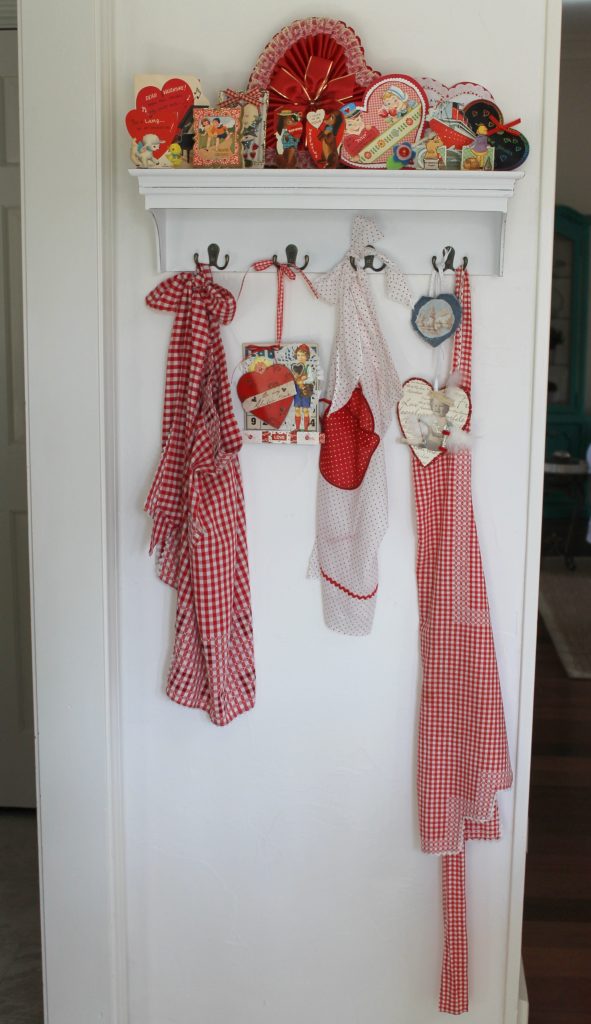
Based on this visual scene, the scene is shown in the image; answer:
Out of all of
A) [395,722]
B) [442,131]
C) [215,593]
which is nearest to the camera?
[442,131]

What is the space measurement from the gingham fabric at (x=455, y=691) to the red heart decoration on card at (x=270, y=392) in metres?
0.24

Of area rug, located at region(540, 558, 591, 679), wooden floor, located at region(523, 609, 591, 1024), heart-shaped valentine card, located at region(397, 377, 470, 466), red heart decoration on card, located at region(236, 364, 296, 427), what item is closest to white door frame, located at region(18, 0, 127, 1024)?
red heart decoration on card, located at region(236, 364, 296, 427)

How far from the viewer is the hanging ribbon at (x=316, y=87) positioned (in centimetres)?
165

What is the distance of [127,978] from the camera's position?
194 cm

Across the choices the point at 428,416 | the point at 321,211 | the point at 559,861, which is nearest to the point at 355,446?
the point at 428,416

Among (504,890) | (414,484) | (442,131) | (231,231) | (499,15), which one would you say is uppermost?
(499,15)

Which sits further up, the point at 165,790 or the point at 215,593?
the point at 215,593

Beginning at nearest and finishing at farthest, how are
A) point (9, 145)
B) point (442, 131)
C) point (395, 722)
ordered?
point (442, 131)
point (395, 722)
point (9, 145)

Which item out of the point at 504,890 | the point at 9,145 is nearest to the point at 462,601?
the point at 504,890

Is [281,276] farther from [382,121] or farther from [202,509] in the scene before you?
[202,509]

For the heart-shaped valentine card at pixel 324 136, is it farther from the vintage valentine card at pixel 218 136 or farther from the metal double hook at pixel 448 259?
the metal double hook at pixel 448 259

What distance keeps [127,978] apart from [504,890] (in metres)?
0.72

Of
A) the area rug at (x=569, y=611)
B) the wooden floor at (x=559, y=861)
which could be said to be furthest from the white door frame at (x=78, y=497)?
the area rug at (x=569, y=611)

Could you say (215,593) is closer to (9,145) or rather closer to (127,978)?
(127,978)
